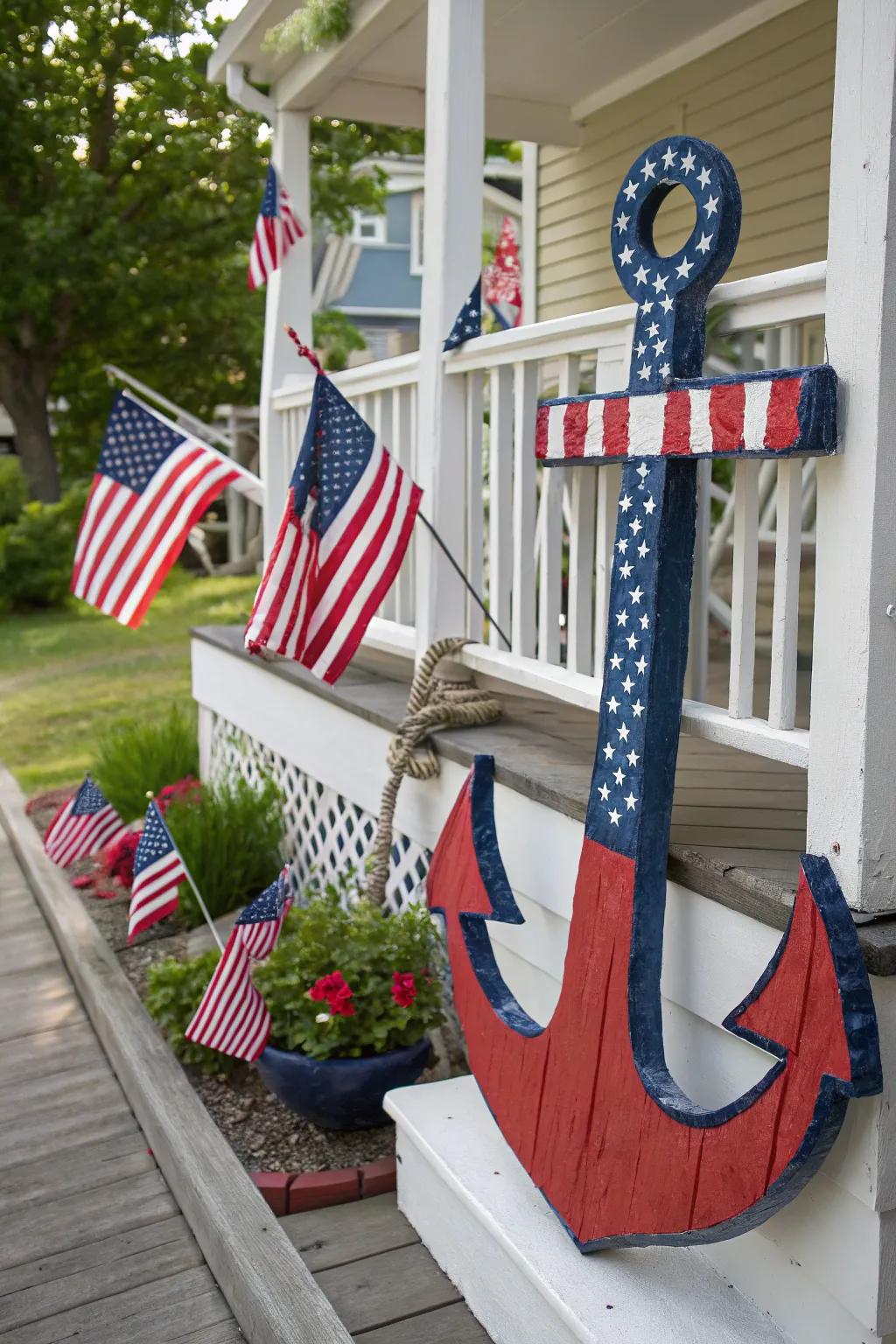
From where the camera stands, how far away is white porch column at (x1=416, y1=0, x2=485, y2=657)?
10.9 feet

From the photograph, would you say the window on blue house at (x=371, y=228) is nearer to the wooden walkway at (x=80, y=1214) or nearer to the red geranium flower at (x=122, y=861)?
the red geranium flower at (x=122, y=861)

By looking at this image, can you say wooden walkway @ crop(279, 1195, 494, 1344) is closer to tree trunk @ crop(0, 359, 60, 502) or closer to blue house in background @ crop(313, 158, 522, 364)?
tree trunk @ crop(0, 359, 60, 502)

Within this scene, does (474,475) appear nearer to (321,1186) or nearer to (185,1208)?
(321,1186)

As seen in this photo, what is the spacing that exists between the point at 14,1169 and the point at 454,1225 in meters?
1.30

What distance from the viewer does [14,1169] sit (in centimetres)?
333

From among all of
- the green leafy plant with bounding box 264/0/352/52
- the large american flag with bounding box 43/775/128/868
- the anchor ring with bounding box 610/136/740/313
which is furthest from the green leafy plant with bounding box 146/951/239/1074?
the green leafy plant with bounding box 264/0/352/52

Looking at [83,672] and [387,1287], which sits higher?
[83,672]

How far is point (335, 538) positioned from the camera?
318 centimetres

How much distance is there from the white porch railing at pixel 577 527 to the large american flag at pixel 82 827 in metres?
1.22

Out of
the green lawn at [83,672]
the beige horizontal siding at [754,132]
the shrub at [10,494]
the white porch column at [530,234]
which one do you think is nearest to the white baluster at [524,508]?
the beige horizontal siding at [754,132]

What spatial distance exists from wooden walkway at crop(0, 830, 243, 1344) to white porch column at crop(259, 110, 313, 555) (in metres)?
2.07

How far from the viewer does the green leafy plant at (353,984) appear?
10.6 feet

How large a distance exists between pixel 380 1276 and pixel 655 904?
118 cm

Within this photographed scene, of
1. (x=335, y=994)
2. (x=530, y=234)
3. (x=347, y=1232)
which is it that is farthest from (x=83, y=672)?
(x=347, y=1232)
